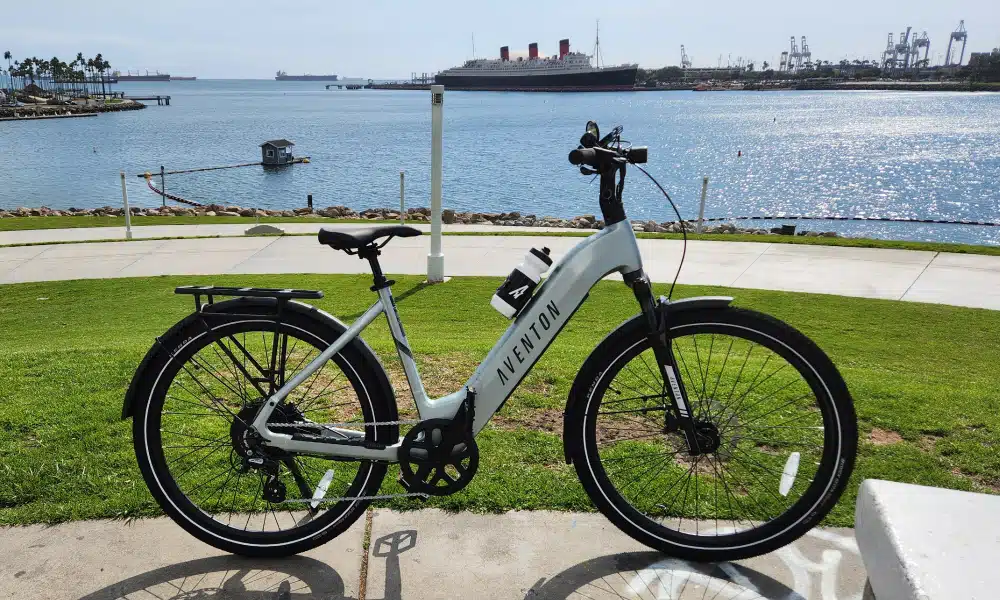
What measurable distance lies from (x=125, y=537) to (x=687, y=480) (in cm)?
222

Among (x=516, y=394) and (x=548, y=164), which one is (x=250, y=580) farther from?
(x=548, y=164)

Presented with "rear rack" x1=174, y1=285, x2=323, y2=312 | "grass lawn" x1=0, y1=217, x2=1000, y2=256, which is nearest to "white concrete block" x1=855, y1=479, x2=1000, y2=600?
"rear rack" x1=174, y1=285, x2=323, y2=312

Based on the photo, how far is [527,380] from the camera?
432 centimetres

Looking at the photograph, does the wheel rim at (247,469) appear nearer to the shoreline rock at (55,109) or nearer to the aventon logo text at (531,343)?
the aventon logo text at (531,343)

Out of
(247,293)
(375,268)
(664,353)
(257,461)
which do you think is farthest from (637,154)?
(257,461)

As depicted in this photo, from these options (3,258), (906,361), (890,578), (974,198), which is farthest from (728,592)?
(974,198)

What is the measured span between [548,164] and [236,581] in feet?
144

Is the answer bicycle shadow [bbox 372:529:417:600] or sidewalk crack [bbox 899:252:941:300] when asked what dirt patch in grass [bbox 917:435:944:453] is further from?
sidewalk crack [bbox 899:252:941:300]

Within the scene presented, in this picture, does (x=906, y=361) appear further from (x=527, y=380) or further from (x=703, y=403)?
(x=703, y=403)

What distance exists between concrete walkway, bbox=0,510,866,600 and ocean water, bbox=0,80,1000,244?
79.7 feet

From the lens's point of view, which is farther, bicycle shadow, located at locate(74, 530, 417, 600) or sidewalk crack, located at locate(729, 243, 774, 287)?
sidewalk crack, located at locate(729, 243, 774, 287)

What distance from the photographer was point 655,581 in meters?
2.43

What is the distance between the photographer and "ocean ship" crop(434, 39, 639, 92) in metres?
142

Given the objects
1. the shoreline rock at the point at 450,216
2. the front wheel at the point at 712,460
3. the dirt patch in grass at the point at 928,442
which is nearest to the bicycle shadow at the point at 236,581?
the front wheel at the point at 712,460
